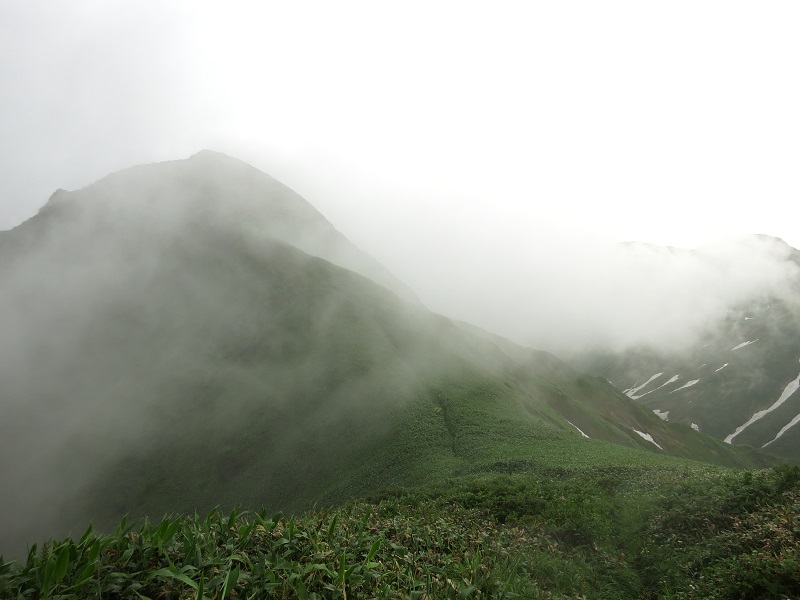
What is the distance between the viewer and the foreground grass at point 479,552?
5.50 m

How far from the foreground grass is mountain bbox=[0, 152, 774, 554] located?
1636cm

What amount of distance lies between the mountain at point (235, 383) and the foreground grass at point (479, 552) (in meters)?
16.4

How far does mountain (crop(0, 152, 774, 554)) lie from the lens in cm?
4900

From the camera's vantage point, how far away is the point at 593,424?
76250 millimetres

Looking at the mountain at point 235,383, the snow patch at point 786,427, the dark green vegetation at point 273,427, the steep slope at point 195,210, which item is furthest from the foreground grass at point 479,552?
the snow patch at point 786,427

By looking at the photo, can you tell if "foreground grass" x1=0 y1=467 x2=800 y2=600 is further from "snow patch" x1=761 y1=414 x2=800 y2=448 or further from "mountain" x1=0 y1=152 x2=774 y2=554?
"snow patch" x1=761 y1=414 x2=800 y2=448

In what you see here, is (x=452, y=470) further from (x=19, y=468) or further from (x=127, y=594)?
(x=19, y=468)

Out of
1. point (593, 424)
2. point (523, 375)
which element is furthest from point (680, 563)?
point (523, 375)

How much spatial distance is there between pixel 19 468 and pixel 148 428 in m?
27.1

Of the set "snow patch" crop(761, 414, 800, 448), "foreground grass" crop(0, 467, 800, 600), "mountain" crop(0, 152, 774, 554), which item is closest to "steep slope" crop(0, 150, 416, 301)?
"mountain" crop(0, 152, 774, 554)

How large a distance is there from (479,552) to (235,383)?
77.3 meters

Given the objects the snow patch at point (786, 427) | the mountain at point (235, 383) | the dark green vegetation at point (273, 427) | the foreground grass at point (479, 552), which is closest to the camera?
the foreground grass at point (479, 552)

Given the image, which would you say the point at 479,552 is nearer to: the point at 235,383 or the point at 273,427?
the point at 273,427

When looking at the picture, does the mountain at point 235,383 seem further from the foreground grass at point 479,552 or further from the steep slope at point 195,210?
the foreground grass at point 479,552
